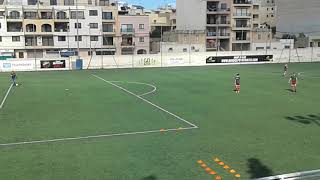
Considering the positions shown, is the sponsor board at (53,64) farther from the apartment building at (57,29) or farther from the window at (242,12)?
the window at (242,12)

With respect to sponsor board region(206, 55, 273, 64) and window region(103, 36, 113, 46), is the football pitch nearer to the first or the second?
sponsor board region(206, 55, 273, 64)

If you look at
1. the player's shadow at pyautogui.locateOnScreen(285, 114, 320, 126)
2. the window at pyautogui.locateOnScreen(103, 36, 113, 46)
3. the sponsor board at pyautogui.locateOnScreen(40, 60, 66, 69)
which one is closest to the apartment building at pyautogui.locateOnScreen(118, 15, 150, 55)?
the window at pyautogui.locateOnScreen(103, 36, 113, 46)

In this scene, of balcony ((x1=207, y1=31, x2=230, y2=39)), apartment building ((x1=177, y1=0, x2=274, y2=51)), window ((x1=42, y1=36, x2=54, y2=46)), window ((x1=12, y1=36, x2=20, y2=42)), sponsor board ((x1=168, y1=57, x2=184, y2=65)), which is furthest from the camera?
apartment building ((x1=177, y1=0, x2=274, y2=51))

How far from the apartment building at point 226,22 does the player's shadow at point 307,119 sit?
6313 cm

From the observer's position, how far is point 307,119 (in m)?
21.5

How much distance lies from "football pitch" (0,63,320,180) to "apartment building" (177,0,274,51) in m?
52.8

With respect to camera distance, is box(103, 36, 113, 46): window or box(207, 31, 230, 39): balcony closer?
box(103, 36, 113, 46): window

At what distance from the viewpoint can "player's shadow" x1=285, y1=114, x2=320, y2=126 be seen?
20.7 m

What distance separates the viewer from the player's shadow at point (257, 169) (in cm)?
1279

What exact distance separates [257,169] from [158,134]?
6120mm

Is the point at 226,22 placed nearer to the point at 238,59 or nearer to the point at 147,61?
the point at 238,59

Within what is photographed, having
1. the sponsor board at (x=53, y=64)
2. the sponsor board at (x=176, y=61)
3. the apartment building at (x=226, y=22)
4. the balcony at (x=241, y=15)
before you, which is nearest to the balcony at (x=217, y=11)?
the apartment building at (x=226, y=22)

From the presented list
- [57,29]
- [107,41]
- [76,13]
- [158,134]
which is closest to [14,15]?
[57,29]

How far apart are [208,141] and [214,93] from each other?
50.8 feet
